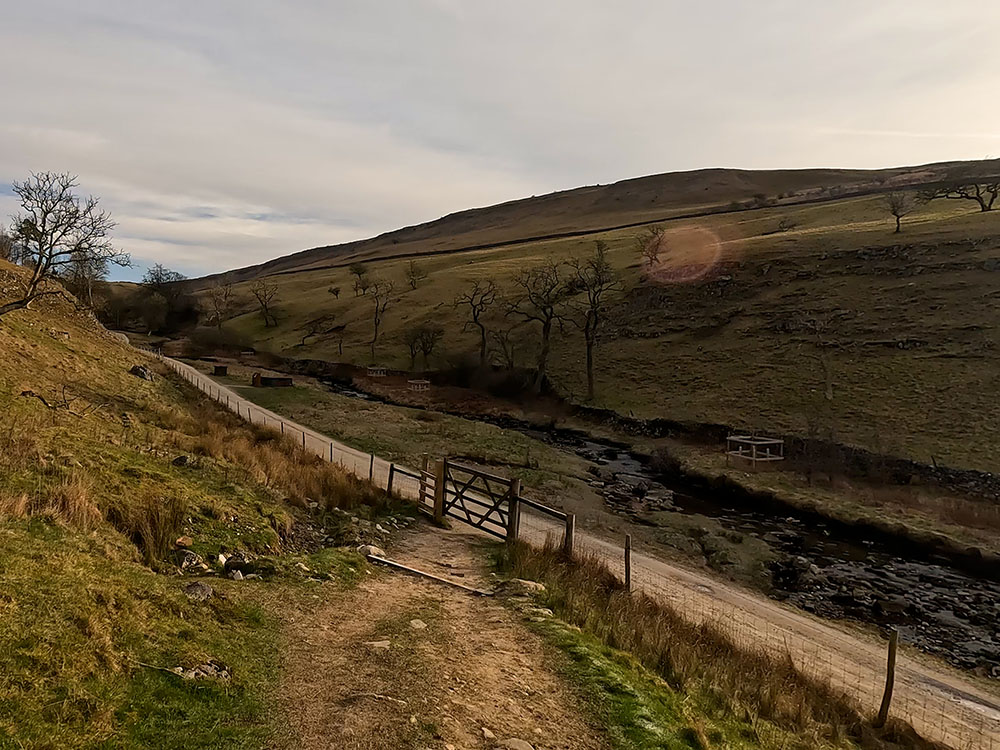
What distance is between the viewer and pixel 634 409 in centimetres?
4603

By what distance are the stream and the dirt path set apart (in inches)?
500

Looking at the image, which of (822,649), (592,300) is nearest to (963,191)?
(592,300)

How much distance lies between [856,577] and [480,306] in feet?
185

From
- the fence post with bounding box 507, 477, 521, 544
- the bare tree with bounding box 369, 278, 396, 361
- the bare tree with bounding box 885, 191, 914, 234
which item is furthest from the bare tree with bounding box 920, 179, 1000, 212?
the fence post with bounding box 507, 477, 521, 544

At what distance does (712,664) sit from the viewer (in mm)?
11562

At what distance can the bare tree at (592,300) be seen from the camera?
53.1 m

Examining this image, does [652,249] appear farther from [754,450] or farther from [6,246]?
[6,246]

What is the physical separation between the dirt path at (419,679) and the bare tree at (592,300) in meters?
40.3

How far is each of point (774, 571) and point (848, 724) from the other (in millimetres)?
10739

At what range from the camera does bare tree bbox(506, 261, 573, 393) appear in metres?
55.1

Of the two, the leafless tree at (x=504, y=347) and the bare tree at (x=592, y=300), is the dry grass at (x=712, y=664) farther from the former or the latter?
the leafless tree at (x=504, y=347)

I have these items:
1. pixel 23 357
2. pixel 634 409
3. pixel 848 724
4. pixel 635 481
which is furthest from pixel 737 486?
pixel 23 357

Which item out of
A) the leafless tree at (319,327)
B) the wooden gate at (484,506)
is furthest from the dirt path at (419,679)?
the leafless tree at (319,327)

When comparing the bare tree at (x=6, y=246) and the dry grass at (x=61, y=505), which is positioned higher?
the bare tree at (x=6, y=246)
